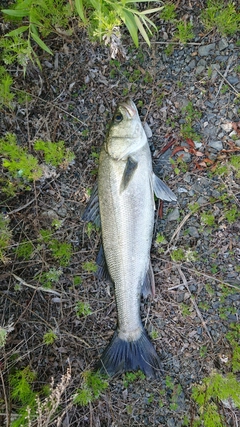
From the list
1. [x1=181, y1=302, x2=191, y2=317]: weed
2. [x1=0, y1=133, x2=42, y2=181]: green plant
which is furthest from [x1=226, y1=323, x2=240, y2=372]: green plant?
[x1=0, y1=133, x2=42, y2=181]: green plant

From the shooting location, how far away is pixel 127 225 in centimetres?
297

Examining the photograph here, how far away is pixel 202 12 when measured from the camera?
306 cm

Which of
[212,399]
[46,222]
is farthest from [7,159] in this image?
[212,399]

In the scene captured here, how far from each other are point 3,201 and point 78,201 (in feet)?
2.32

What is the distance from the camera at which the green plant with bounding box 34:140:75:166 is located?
3.24 m

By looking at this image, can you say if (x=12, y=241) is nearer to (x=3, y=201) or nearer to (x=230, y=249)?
(x=3, y=201)

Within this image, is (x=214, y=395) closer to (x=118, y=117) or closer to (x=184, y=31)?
(x=118, y=117)

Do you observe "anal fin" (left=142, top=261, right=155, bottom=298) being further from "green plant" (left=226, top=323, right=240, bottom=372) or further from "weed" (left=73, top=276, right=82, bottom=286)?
"green plant" (left=226, top=323, right=240, bottom=372)

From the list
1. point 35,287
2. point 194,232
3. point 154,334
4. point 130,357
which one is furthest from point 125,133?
point 130,357

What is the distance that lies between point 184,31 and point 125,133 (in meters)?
1.08

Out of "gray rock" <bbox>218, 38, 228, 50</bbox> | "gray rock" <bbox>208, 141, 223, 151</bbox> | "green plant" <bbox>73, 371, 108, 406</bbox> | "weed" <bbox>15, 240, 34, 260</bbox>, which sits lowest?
"green plant" <bbox>73, 371, 108, 406</bbox>

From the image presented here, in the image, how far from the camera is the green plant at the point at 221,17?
9.75 ft

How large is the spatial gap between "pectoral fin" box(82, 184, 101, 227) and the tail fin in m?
1.04

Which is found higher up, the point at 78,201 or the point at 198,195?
the point at 78,201
